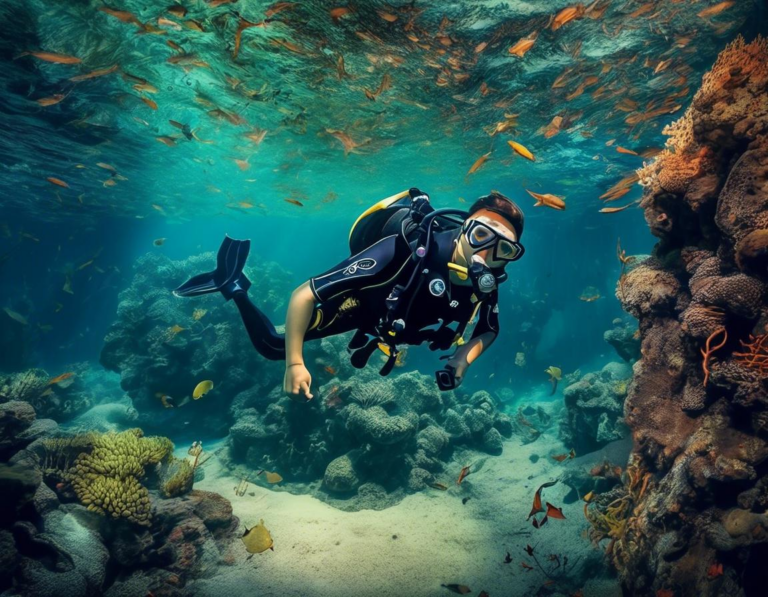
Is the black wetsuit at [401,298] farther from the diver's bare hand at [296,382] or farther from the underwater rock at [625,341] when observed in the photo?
the underwater rock at [625,341]

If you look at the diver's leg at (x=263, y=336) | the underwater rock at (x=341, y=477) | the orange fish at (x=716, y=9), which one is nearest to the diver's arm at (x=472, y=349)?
the diver's leg at (x=263, y=336)

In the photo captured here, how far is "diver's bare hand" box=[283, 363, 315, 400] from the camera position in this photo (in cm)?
277

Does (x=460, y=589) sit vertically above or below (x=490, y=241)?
below

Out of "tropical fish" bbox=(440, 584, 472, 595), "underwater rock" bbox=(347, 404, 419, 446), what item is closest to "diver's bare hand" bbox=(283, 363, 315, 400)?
"tropical fish" bbox=(440, 584, 472, 595)

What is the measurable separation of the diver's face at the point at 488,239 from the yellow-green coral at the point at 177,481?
688 cm

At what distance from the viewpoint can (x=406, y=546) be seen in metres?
6.58

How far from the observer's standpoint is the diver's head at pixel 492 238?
11.3 feet

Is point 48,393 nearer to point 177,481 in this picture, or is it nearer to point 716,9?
point 177,481

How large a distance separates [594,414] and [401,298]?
974 centimetres

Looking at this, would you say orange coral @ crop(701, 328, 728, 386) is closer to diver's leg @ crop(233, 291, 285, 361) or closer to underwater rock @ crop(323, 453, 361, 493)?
diver's leg @ crop(233, 291, 285, 361)

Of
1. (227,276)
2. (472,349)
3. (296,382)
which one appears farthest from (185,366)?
(472,349)

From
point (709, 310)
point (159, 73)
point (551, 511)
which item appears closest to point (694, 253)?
point (709, 310)

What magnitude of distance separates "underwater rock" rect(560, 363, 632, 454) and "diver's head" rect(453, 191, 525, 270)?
25.4 ft

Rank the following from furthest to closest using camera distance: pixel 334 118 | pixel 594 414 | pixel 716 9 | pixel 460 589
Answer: pixel 334 118, pixel 594 414, pixel 716 9, pixel 460 589
